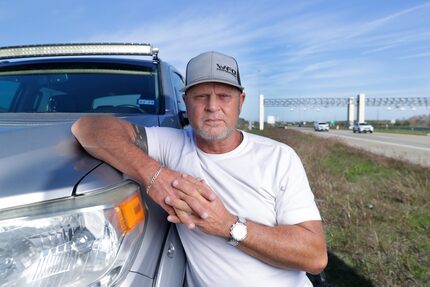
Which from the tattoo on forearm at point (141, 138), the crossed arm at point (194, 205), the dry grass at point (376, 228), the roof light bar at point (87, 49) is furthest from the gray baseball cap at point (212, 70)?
the dry grass at point (376, 228)

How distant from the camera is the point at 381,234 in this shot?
434 cm

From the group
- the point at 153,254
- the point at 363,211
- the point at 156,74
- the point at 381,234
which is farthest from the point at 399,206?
the point at 153,254

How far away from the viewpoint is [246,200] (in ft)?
6.11

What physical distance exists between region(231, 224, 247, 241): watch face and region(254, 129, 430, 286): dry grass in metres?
2.07

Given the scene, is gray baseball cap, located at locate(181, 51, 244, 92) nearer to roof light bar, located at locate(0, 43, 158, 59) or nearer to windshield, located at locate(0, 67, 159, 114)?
windshield, located at locate(0, 67, 159, 114)

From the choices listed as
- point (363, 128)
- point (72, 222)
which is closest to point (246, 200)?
point (72, 222)

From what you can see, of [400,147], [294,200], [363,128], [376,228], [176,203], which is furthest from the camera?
[363,128]

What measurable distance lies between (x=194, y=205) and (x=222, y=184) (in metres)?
0.38

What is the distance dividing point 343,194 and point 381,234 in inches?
87.6

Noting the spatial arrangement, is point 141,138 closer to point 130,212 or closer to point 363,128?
point 130,212

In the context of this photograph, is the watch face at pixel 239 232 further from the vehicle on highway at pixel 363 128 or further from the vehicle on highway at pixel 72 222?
the vehicle on highway at pixel 363 128

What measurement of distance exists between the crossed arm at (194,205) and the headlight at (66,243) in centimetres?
32

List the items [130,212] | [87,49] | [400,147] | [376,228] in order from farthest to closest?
1. [400,147]
2. [376,228]
3. [87,49]
4. [130,212]

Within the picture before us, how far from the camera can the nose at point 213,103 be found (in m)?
1.98
